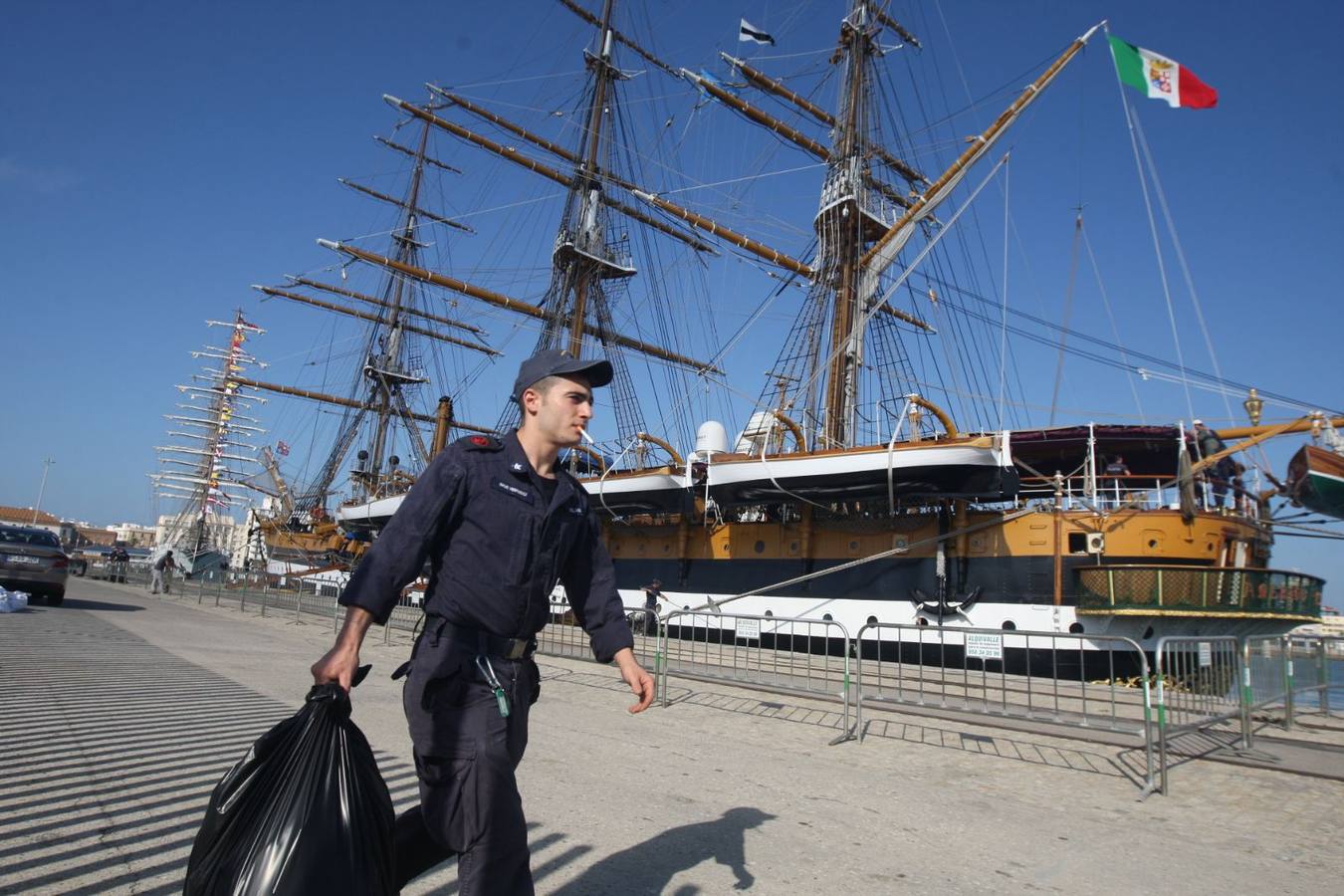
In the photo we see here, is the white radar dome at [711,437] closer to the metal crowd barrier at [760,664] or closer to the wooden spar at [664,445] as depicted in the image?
the wooden spar at [664,445]

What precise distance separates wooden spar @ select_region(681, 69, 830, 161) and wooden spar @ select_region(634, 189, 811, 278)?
372cm

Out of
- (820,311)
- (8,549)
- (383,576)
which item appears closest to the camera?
(383,576)

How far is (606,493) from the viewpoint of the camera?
18906mm

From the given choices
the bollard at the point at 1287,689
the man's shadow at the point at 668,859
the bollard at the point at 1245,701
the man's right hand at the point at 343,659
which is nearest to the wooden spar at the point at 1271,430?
the bollard at the point at 1287,689

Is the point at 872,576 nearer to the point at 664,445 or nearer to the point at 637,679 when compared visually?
the point at 664,445

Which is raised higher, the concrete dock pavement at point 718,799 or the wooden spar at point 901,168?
the wooden spar at point 901,168

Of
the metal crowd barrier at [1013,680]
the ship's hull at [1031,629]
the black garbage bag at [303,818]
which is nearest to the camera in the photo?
the black garbage bag at [303,818]

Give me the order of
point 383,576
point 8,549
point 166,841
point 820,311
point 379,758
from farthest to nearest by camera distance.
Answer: point 820,311, point 8,549, point 379,758, point 166,841, point 383,576

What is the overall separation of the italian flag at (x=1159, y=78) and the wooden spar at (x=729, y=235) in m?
14.4

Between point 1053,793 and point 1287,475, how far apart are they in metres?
11.3

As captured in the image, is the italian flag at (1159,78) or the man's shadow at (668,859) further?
the italian flag at (1159,78)

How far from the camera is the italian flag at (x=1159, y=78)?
13602mm

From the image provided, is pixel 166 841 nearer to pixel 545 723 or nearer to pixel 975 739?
pixel 545 723

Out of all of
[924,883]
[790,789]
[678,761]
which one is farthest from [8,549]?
[924,883]
